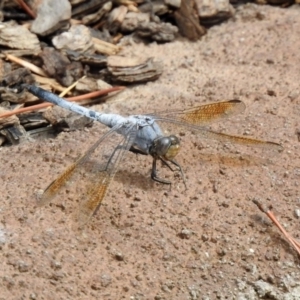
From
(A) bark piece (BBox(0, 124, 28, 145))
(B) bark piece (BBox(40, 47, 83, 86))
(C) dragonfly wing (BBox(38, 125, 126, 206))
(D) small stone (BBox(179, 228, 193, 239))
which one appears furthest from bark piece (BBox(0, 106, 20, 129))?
(D) small stone (BBox(179, 228, 193, 239))

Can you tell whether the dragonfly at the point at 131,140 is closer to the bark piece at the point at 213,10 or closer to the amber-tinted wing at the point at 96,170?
the amber-tinted wing at the point at 96,170

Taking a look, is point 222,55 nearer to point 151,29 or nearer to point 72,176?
point 151,29

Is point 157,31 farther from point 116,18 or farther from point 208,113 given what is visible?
point 208,113

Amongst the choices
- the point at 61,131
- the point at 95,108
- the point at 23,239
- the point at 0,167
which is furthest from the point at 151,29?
the point at 23,239

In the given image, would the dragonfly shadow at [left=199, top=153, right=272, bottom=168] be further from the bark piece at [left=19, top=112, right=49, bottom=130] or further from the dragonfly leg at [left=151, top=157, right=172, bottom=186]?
the bark piece at [left=19, top=112, right=49, bottom=130]

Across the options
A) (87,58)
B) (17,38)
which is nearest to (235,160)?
(87,58)

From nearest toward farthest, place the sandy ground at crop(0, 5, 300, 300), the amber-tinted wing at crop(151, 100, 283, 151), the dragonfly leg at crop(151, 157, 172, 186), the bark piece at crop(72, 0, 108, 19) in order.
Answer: the sandy ground at crop(0, 5, 300, 300) → the dragonfly leg at crop(151, 157, 172, 186) → the amber-tinted wing at crop(151, 100, 283, 151) → the bark piece at crop(72, 0, 108, 19)
